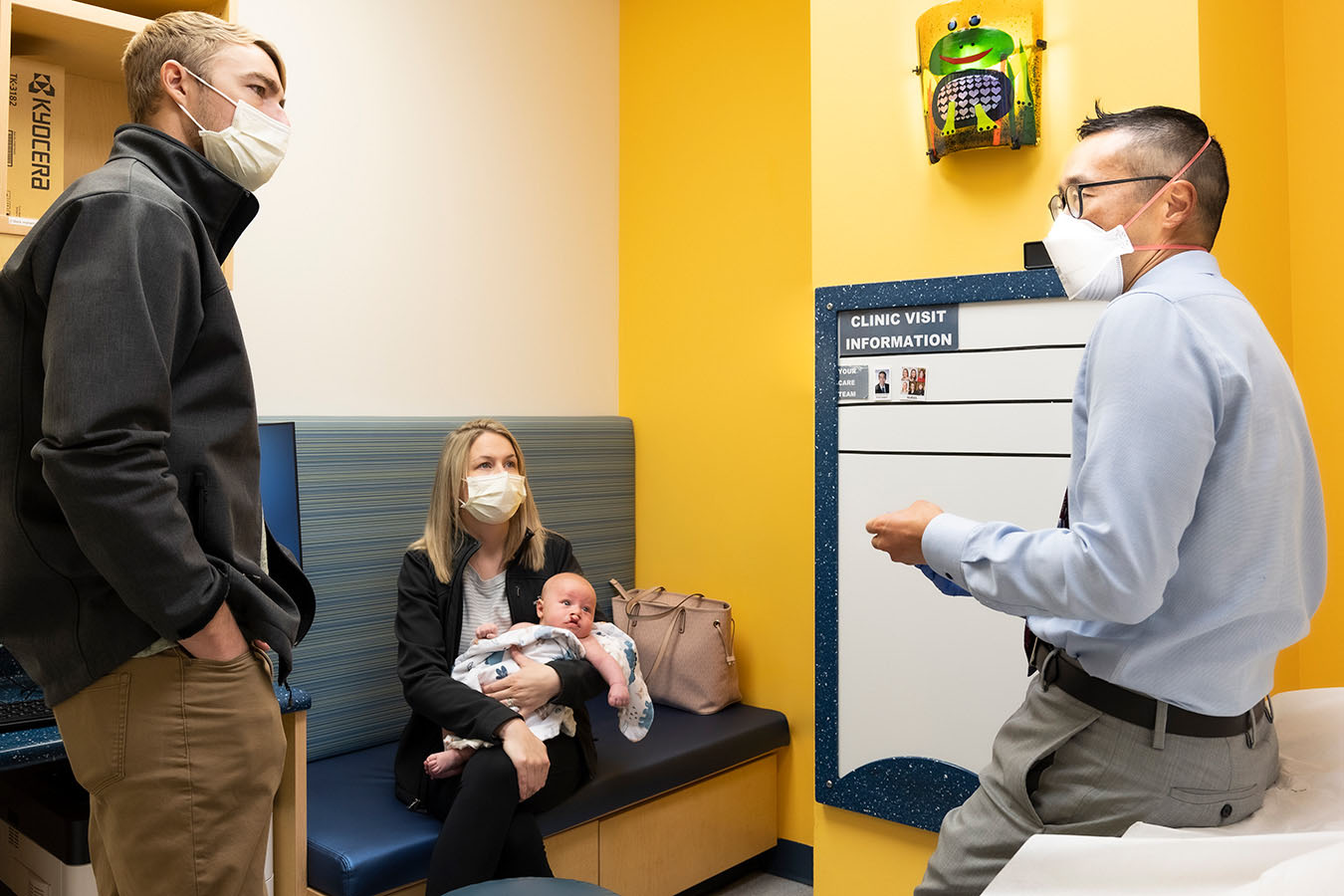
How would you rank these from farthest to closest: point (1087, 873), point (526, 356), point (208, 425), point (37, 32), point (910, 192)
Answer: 1. point (526, 356)
2. point (910, 192)
3. point (37, 32)
4. point (208, 425)
5. point (1087, 873)

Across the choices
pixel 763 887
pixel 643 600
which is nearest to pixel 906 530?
pixel 643 600

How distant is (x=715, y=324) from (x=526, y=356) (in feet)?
2.24

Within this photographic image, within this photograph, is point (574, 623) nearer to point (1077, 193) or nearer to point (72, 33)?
point (1077, 193)

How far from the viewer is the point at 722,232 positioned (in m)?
3.73

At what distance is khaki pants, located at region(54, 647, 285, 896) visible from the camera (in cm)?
141

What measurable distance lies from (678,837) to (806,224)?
6.54 feet

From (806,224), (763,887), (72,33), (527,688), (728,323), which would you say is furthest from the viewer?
(728,323)

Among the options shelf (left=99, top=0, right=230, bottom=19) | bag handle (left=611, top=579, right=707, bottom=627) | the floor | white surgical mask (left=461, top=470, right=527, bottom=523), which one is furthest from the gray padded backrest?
the floor

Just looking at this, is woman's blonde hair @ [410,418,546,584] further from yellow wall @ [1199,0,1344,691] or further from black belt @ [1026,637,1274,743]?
yellow wall @ [1199,0,1344,691]

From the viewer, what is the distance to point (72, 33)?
7.41 feet

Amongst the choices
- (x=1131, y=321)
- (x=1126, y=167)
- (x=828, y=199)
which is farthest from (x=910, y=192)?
(x=1131, y=321)

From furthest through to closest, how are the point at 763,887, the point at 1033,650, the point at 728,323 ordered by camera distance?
the point at 728,323 < the point at 763,887 < the point at 1033,650

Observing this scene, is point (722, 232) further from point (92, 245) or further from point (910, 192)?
point (92, 245)

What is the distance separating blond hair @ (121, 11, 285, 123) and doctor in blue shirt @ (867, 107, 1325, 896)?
1264 millimetres
